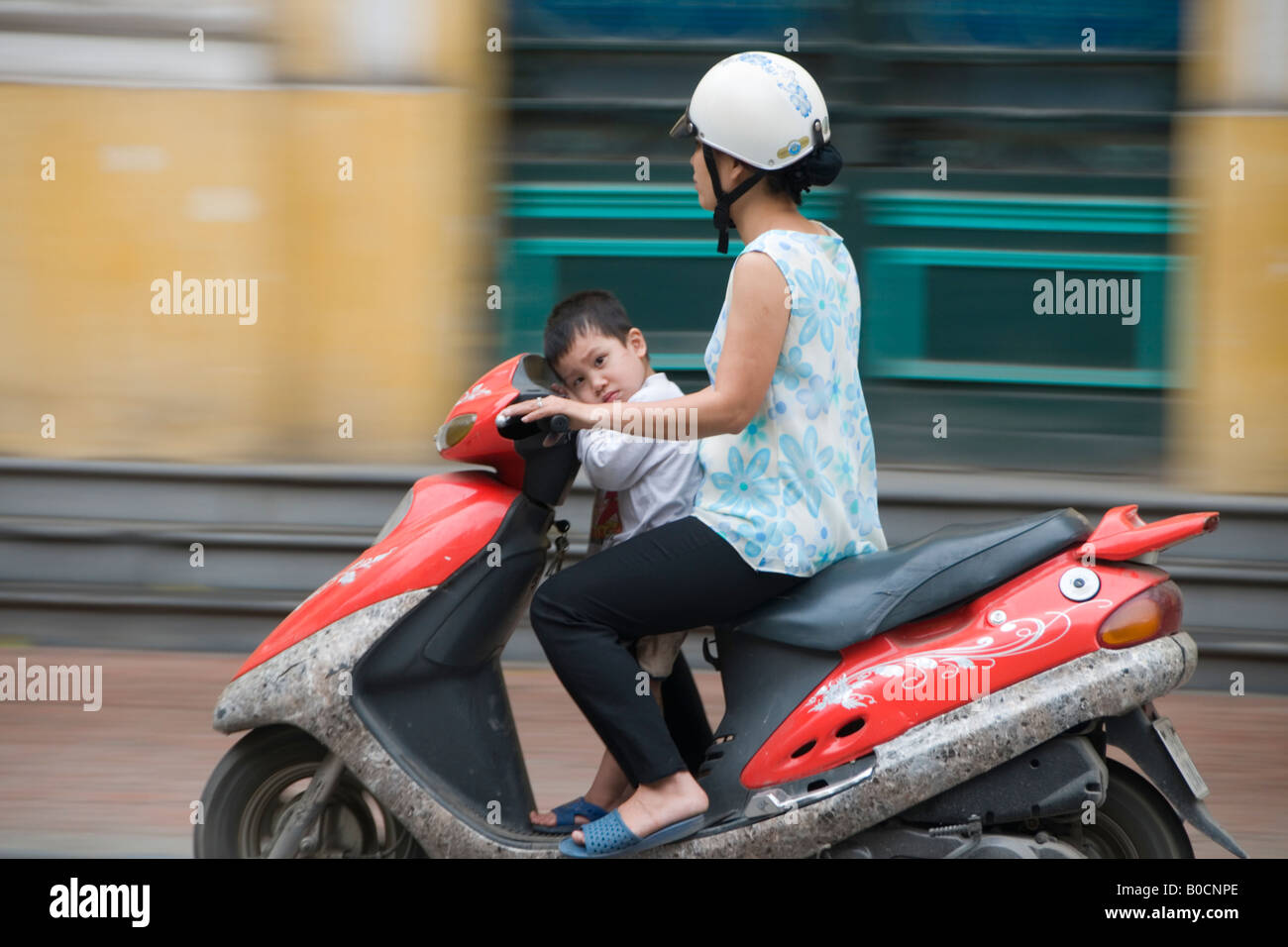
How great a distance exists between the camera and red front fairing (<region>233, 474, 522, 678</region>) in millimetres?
3227

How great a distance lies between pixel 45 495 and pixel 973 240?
418 cm

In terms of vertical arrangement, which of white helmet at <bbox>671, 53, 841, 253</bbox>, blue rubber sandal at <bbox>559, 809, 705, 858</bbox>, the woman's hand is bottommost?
blue rubber sandal at <bbox>559, 809, 705, 858</bbox>

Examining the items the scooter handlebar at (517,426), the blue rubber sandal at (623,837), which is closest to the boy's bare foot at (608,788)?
the blue rubber sandal at (623,837)

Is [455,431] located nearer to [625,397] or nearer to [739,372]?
[625,397]

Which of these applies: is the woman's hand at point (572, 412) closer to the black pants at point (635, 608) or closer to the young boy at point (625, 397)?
the young boy at point (625, 397)

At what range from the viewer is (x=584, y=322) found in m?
3.22

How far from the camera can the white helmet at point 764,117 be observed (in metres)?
3.02

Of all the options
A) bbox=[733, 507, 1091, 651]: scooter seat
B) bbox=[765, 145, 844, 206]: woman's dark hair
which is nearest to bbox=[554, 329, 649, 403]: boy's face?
bbox=[765, 145, 844, 206]: woman's dark hair

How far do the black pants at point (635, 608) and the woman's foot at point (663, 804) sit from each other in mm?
31

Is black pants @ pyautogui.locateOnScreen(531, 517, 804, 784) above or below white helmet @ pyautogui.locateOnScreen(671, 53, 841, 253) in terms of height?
below

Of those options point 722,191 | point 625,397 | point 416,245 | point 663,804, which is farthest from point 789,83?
point 416,245

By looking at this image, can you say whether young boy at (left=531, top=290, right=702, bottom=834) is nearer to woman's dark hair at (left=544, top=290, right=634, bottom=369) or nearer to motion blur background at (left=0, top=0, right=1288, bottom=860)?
woman's dark hair at (left=544, top=290, right=634, bottom=369)

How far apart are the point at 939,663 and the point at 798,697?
0.31m
